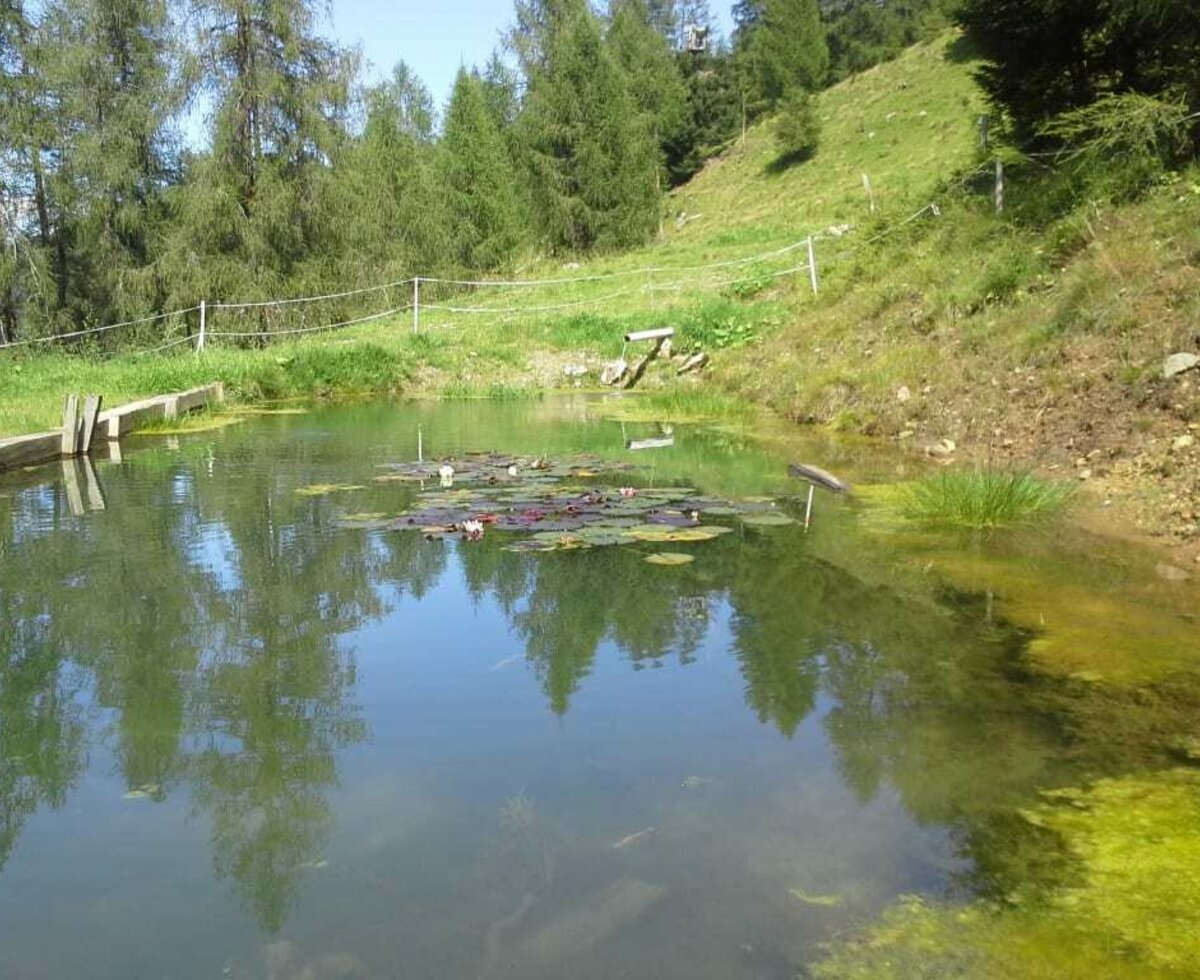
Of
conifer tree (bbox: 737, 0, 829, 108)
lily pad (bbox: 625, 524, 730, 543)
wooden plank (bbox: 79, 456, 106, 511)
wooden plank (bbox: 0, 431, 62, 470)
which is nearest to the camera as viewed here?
lily pad (bbox: 625, 524, 730, 543)

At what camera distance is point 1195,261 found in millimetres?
7535

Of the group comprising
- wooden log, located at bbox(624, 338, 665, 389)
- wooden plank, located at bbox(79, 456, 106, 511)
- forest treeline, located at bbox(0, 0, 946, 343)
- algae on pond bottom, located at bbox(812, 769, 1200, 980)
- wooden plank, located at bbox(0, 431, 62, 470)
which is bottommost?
algae on pond bottom, located at bbox(812, 769, 1200, 980)

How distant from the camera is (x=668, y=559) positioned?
200 inches

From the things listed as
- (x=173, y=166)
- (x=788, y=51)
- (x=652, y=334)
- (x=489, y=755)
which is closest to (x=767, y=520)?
(x=489, y=755)

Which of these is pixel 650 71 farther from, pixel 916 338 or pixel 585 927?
pixel 585 927

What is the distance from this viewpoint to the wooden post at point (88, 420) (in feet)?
29.5

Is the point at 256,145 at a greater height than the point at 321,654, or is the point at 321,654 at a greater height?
the point at 256,145

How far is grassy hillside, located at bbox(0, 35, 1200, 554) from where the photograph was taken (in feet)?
23.0

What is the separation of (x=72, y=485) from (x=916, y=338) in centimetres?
748

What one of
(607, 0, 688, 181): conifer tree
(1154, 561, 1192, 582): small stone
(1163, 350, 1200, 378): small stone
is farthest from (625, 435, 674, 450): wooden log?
(607, 0, 688, 181): conifer tree

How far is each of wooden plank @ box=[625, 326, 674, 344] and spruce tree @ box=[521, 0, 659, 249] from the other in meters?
16.3

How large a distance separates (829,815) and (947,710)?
32.0 inches

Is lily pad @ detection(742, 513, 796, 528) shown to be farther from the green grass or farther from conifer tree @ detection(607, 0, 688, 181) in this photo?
conifer tree @ detection(607, 0, 688, 181)

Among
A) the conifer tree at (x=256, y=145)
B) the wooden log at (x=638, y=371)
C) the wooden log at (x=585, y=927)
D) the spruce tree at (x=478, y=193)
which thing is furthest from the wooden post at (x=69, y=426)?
the spruce tree at (x=478, y=193)
